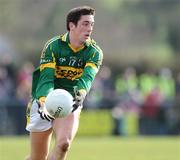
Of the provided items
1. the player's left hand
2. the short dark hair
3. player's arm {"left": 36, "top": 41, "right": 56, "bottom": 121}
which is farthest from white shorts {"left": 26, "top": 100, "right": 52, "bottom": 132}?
the short dark hair

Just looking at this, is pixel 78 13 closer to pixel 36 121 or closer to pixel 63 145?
pixel 36 121

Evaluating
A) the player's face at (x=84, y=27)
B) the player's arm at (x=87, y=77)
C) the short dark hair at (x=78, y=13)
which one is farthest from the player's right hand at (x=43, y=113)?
the short dark hair at (x=78, y=13)

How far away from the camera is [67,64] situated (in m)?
10.6

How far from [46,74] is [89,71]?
546mm

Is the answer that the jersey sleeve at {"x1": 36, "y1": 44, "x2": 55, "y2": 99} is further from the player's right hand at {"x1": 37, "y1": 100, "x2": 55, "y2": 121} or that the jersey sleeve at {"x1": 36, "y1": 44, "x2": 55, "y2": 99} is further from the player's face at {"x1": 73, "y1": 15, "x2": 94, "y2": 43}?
the player's face at {"x1": 73, "y1": 15, "x2": 94, "y2": 43}

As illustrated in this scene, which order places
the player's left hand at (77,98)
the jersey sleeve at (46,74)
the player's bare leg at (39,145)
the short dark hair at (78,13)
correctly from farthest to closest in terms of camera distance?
1. the player's bare leg at (39,145)
2. the short dark hair at (78,13)
3. the jersey sleeve at (46,74)
4. the player's left hand at (77,98)

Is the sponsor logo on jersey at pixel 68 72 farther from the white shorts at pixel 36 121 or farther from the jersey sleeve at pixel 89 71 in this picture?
the white shorts at pixel 36 121

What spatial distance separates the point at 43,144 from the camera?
10625mm

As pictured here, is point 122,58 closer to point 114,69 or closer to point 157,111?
point 114,69

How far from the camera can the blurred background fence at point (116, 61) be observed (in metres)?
24.5

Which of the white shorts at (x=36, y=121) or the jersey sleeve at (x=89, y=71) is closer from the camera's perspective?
the jersey sleeve at (x=89, y=71)

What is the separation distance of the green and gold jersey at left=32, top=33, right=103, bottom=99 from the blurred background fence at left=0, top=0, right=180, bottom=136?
1321 centimetres

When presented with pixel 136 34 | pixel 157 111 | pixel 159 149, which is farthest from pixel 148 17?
pixel 159 149

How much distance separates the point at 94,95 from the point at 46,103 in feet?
48.2
